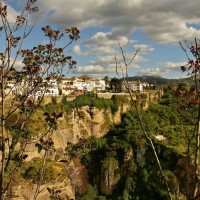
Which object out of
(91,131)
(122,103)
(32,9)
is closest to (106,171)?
(91,131)

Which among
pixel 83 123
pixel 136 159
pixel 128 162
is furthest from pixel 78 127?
pixel 136 159

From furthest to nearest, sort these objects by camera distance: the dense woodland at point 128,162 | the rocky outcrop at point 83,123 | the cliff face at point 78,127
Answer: the rocky outcrop at point 83,123 < the cliff face at point 78,127 < the dense woodland at point 128,162

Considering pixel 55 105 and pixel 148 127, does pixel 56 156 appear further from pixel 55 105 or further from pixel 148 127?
pixel 148 127

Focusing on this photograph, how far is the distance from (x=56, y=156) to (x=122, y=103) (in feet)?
67.3

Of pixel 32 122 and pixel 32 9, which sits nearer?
pixel 32 9

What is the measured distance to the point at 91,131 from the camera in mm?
54719

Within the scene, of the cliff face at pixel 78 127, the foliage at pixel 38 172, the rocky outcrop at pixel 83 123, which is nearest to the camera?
the foliage at pixel 38 172

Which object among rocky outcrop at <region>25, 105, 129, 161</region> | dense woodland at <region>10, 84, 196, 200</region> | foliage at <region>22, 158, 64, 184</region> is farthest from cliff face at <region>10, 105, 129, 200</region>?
foliage at <region>22, 158, 64, 184</region>

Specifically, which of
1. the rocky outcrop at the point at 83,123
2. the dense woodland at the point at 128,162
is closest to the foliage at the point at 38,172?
the dense woodland at the point at 128,162

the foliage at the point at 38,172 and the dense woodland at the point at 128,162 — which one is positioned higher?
the foliage at the point at 38,172

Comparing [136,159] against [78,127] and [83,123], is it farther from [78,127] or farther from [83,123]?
[83,123]

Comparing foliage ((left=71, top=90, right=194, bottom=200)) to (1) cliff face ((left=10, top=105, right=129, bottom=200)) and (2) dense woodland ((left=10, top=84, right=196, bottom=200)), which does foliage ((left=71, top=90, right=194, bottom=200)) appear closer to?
(2) dense woodland ((left=10, top=84, right=196, bottom=200))

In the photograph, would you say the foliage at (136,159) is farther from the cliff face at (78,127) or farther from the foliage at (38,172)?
the foliage at (38,172)

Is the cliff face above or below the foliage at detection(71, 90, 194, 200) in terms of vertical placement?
above
